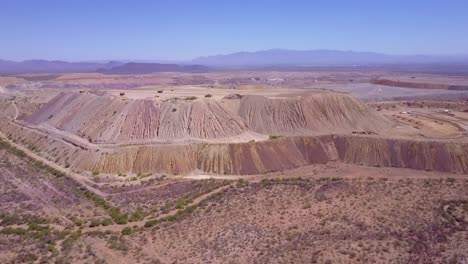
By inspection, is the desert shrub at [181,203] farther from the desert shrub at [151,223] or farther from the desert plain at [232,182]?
the desert shrub at [151,223]

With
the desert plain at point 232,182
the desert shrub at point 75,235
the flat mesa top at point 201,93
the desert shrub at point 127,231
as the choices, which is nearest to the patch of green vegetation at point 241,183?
the desert plain at point 232,182

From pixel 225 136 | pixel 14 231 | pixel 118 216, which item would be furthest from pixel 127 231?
pixel 225 136

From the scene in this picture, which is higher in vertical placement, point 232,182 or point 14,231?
point 232,182

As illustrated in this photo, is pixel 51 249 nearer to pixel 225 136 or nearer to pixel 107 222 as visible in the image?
pixel 107 222

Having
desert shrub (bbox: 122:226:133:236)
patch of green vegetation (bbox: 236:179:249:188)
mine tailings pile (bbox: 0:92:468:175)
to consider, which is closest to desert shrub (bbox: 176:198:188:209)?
desert shrub (bbox: 122:226:133:236)

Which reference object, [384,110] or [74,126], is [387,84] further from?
[74,126]

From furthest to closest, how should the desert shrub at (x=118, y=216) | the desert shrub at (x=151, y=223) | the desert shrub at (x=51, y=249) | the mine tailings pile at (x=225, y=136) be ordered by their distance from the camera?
the mine tailings pile at (x=225, y=136) < the desert shrub at (x=118, y=216) < the desert shrub at (x=151, y=223) < the desert shrub at (x=51, y=249)

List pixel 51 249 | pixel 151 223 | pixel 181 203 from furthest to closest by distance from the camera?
pixel 181 203
pixel 151 223
pixel 51 249

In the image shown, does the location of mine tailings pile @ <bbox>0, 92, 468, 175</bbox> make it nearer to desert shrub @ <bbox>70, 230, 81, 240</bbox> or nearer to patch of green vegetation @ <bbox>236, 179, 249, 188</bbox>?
patch of green vegetation @ <bbox>236, 179, 249, 188</bbox>

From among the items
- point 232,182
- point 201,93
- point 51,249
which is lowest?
point 51,249

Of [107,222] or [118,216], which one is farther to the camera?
[118,216]

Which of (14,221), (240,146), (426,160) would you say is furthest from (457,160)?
(14,221)
